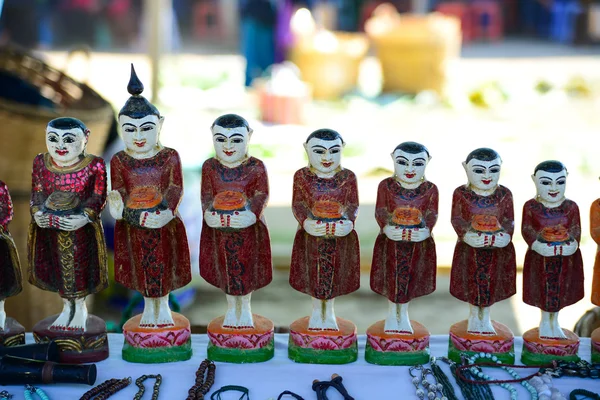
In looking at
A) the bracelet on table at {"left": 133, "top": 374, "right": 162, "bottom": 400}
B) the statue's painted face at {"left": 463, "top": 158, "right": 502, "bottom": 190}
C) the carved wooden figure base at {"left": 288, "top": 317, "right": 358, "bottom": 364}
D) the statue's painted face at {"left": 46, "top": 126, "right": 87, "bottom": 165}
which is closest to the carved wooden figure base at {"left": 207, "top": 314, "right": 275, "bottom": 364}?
the carved wooden figure base at {"left": 288, "top": 317, "right": 358, "bottom": 364}

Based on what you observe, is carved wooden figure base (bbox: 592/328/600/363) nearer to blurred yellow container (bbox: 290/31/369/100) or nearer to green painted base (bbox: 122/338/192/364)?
green painted base (bbox: 122/338/192/364)

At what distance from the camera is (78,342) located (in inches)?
96.8

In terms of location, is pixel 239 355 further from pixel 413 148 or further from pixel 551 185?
pixel 551 185

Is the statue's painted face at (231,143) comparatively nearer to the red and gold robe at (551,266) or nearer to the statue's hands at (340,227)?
the statue's hands at (340,227)

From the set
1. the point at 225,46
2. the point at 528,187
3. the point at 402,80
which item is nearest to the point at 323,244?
the point at 528,187

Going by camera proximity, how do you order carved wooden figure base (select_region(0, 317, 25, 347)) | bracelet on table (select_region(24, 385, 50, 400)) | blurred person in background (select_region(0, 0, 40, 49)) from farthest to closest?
blurred person in background (select_region(0, 0, 40, 49)) → carved wooden figure base (select_region(0, 317, 25, 347)) → bracelet on table (select_region(24, 385, 50, 400))

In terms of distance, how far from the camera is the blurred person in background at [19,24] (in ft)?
35.9

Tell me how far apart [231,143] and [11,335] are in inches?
35.2

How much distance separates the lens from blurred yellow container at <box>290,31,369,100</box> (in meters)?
9.86

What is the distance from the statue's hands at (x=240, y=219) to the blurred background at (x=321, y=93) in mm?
764

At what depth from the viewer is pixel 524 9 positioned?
15984 mm

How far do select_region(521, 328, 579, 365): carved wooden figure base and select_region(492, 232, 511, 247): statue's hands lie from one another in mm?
344

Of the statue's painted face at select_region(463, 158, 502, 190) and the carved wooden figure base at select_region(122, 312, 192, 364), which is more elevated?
the statue's painted face at select_region(463, 158, 502, 190)

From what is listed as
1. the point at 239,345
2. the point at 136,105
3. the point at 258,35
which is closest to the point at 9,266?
the point at 136,105
